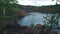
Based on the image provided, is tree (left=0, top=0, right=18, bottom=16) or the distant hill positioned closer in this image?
tree (left=0, top=0, right=18, bottom=16)

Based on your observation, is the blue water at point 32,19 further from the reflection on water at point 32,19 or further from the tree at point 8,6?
the tree at point 8,6

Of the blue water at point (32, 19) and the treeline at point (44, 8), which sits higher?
the treeline at point (44, 8)

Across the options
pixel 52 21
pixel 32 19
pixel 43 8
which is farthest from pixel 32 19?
pixel 52 21

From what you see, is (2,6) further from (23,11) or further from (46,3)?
(46,3)

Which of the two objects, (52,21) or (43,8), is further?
(43,8)

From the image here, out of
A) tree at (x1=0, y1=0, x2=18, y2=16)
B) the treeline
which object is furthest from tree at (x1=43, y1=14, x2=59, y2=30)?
tree at (x1=0, y1=0, x2=18, y2=16)

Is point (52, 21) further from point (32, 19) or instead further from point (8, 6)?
point (8, 6)

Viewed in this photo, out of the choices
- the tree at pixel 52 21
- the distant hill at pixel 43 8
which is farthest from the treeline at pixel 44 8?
the tree at pixel 52 21

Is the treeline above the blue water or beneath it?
above

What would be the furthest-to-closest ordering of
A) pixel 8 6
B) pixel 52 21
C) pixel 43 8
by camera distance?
pixel 43 8, pixel 8 6, pixel 52 21

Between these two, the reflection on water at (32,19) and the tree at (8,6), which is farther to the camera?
the reflection on water at (32,19)

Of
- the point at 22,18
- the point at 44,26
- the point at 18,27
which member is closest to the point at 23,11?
the point at 22,18

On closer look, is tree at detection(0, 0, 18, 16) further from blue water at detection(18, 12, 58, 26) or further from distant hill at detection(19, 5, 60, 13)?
blue water at detection(18, 12, 58, 26)

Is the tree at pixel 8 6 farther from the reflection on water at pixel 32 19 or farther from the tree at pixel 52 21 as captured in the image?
the tree at pixel 52 21
